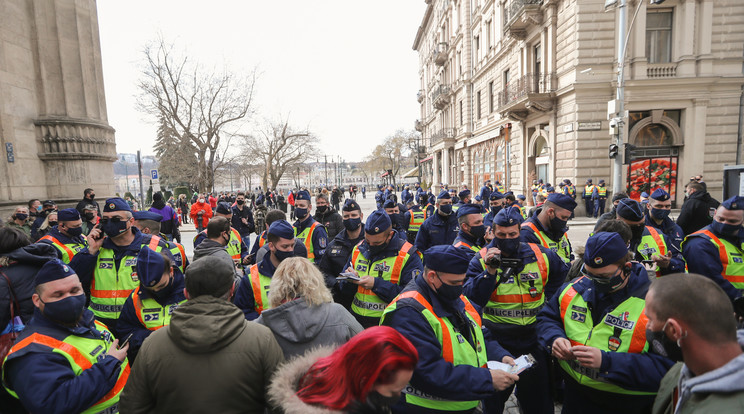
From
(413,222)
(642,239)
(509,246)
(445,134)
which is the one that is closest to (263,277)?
(509,246)

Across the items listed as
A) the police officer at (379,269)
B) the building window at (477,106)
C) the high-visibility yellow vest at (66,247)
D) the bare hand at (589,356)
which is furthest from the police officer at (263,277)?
the building window at (477,106)

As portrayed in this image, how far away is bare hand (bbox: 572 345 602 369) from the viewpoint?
238cm

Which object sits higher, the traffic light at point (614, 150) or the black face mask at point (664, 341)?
the traffic light at point (614, 150)

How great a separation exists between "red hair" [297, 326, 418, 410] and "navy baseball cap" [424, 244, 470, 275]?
3.05 ft

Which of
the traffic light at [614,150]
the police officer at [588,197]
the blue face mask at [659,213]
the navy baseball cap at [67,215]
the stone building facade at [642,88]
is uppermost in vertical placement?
the stone building facade at [642,88]

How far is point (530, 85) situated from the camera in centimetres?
2117

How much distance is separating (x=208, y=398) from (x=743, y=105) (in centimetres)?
2461

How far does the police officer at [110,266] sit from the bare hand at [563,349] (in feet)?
12.7

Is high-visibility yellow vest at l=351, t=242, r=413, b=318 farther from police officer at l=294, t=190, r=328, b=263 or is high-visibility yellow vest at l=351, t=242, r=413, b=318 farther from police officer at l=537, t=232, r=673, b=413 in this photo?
police officer at l=294, t=190, r=328, b=263

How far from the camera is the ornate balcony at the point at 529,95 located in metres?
19.9

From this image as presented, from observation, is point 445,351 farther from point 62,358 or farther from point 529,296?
point 62,358

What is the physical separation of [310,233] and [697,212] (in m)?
6.80

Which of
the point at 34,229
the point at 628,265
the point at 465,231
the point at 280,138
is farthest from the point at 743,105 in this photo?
the point at 280,138

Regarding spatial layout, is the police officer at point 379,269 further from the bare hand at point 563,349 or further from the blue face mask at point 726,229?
the blue face mask at point 726,229
